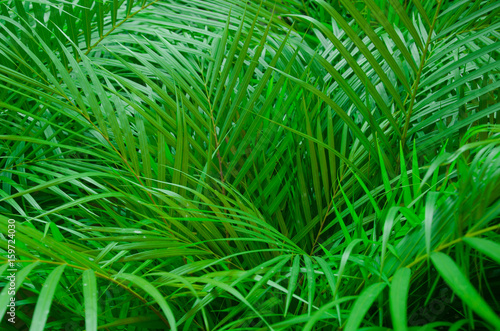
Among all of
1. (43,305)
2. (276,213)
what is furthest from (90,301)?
(276,213)

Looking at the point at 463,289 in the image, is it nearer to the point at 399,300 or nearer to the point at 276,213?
the point at 399,300

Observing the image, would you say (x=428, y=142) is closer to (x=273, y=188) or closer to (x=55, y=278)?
(x=273, y=188)

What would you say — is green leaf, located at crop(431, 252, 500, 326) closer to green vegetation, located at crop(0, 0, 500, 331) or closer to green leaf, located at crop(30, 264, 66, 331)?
green vegetation, located at crop(0, 0, 500, 331)

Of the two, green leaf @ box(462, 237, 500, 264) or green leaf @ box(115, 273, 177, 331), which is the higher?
green leaf @ box(462, 237, 500, 264)

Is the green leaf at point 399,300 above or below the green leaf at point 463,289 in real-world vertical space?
below

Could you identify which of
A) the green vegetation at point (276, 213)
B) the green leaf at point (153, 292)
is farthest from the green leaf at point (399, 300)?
the green leaf at point (153, 292)

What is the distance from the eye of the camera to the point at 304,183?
486 millimetres

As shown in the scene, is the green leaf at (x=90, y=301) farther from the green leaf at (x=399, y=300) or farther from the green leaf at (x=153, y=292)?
the green leaf at (x=399, y=300)

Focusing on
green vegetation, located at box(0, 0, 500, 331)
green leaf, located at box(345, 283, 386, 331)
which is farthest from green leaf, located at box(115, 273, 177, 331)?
green leaf, located at box(345, 283, 386, 331)

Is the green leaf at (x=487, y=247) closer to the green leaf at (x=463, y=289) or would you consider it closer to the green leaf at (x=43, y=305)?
the green leaf at (x=463, y=289)

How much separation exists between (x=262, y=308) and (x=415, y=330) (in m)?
0.14

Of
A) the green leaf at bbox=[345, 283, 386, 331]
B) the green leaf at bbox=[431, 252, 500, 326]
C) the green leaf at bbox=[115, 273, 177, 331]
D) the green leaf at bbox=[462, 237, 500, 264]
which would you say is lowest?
the green leaf at bbox=[115, 273, 177, 331]

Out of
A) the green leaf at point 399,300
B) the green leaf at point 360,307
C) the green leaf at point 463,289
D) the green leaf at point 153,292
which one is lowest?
the green leaf at point 153,292

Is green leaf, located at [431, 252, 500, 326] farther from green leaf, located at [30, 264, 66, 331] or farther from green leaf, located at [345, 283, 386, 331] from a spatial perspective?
green leaf, located at [30, 264, 66, 331]
